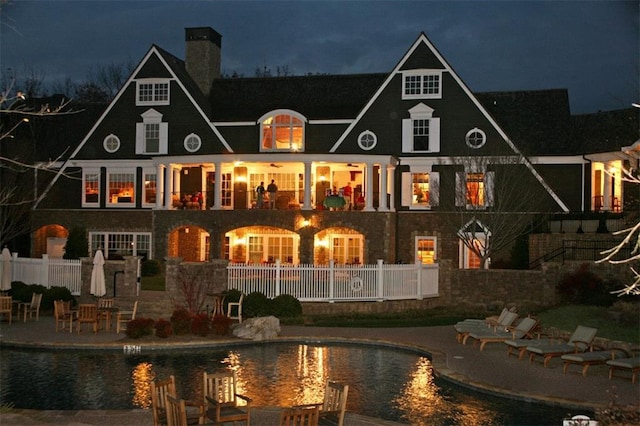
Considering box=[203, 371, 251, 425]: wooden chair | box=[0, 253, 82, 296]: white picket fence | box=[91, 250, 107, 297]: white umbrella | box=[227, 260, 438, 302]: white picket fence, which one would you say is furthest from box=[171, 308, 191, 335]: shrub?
box=[203, 371, 251, 425]: wooden chair

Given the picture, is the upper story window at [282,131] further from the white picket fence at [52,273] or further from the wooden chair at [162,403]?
the wooden chair at [162,403]

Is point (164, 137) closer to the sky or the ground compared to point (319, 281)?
closer to the sky

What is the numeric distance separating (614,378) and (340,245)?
19.4 meters

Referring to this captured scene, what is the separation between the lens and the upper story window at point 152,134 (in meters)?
37.3

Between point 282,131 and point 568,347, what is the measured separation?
833 inches

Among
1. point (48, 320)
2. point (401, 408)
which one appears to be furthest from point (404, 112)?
point (401, 408)

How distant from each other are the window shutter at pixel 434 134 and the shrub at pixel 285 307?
1328cm

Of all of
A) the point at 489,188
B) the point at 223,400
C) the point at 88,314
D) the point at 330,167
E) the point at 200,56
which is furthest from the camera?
the point at 200,56

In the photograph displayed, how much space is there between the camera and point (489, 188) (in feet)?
103

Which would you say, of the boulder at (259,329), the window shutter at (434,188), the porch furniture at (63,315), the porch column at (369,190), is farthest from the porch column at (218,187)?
the boulder at (259,329)

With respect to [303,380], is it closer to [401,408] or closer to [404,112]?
[401,408]

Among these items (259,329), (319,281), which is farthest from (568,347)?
(319,281)

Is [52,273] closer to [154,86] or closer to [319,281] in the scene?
[319,281]

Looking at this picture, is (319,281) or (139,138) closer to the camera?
(319,281)
